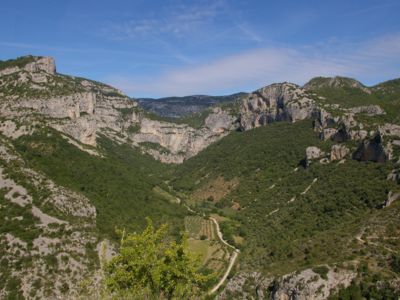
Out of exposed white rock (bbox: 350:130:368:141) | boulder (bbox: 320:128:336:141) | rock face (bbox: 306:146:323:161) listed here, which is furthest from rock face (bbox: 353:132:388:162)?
boulder (bbox: 320:128:336:141)

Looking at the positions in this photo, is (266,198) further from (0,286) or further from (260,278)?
(0,286)

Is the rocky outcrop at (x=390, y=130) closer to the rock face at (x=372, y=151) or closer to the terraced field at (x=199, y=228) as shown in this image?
the rock face at (x=372, y=151)

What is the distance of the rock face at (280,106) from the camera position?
159375 mm

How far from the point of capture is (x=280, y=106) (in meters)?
178

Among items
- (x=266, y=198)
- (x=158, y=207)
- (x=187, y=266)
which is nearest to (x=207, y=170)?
(x=266, y=198)

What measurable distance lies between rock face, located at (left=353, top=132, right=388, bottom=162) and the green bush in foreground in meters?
81.0

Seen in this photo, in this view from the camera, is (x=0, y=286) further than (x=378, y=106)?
No

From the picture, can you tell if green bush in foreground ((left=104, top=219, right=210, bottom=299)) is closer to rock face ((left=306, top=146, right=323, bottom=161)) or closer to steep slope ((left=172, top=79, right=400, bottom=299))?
steep slope ((left=172, top=79, right=400, bottom=299))

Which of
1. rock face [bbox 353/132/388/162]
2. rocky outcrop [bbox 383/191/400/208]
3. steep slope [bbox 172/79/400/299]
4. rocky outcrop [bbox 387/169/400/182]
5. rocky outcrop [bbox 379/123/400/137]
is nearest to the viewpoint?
Result: steep slope [bbox 172/79/400/299]

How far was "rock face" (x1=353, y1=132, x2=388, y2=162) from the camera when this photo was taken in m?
93.4

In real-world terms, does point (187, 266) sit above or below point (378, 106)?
below

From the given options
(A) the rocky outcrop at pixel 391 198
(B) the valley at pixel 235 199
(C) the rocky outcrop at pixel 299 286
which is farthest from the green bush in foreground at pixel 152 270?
(A) the rocky outcrop at pixel 391 198

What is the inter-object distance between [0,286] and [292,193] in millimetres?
79555

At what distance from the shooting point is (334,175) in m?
101
